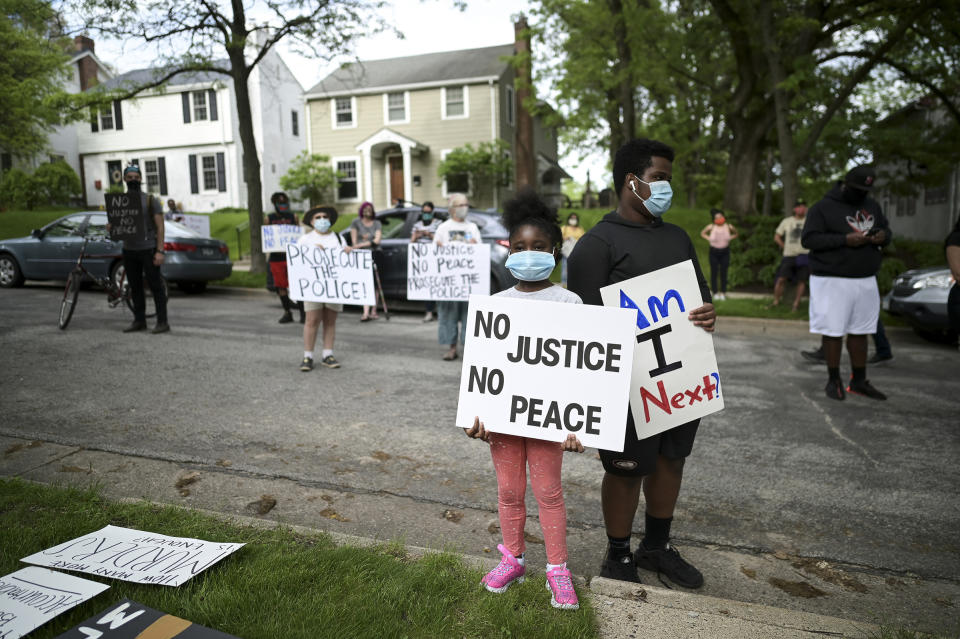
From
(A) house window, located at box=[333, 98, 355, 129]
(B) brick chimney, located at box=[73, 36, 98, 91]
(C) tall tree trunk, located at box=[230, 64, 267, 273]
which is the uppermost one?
(B) brick chimney, located at box=[73, 36, 98, 91]

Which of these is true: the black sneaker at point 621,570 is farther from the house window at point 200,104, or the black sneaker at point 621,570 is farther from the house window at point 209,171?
the house window at point 200,104

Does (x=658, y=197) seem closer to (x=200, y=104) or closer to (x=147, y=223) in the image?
(x=147, y=223)

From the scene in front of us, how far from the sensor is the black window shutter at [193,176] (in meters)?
32.5

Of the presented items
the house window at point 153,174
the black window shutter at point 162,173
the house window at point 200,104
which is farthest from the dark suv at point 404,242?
the house window at point 153,174

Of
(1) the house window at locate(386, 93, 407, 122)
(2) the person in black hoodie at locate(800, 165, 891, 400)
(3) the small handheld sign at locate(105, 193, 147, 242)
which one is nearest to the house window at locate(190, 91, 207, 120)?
(1) the house window at locate(386, 93, 407, 122)

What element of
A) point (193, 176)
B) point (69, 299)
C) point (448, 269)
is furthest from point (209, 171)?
point (448, 269)

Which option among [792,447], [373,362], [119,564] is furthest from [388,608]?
[373,362]

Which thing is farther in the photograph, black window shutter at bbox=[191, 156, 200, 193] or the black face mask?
black window shutter at bbox=[191, 156, 200, 193]

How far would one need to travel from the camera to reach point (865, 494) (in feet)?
13.1

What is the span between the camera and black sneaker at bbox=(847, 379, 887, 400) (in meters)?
6.19

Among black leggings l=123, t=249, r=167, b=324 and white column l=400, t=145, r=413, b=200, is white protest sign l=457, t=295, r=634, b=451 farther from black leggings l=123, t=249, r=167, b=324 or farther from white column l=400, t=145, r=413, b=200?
white column l=400, t=145, r=413, b=200

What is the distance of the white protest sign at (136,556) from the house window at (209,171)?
3253 centimetres

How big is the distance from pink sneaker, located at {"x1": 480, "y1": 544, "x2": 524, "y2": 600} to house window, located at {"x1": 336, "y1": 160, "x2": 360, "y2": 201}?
29319 mm

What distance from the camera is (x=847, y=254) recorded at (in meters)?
5.74
